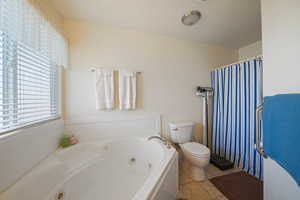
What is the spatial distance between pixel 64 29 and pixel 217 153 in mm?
3097

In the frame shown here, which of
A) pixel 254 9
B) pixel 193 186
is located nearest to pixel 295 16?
pixel 254 9

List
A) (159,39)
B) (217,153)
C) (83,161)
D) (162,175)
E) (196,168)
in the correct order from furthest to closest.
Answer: (217,153)
(159,39)
(196,168)
(83,161)
(162,175)

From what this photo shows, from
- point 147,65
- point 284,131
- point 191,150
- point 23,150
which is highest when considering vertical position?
point 147,65

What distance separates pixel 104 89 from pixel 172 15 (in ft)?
4.39

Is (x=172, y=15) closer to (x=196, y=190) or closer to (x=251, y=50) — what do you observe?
(x=251, y=50)

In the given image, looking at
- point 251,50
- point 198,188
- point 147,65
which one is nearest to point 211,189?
point 198,188

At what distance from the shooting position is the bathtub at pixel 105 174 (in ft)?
2.68

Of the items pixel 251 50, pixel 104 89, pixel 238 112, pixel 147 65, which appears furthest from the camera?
pixel 251 50

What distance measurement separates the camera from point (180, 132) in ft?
5.86

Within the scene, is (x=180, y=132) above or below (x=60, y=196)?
above

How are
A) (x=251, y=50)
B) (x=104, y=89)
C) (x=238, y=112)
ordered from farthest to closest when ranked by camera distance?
(x=251, y=50)
(x=238, y=112)
(x=104, y=89)

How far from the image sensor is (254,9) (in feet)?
4.35

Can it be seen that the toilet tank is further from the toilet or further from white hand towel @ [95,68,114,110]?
white hand towel @ [95,68,114,110]

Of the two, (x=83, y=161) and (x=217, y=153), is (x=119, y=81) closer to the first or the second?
(x=83, y=161)
